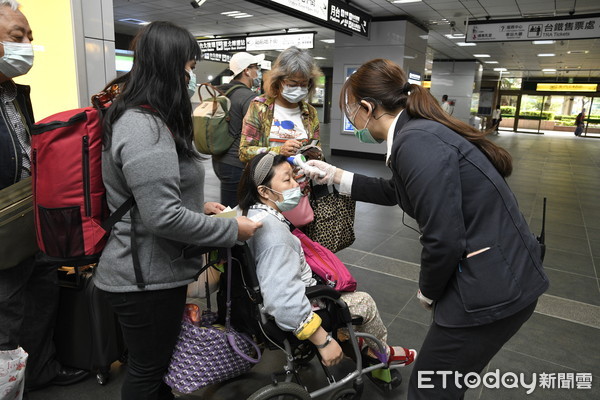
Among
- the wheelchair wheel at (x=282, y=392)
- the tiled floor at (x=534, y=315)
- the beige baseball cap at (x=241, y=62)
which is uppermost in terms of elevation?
the beige baseball cap at (x=241, y=62)

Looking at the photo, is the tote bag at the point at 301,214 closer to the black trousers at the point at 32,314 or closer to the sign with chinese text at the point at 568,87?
the black trousers at the point at 32,314

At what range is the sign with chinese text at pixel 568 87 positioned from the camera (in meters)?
23.6

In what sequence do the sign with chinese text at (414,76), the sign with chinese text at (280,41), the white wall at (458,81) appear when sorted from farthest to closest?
the white wall at (458,81)
the sign with chinese text at (414,76)
the sign with chinese text at (280,41)

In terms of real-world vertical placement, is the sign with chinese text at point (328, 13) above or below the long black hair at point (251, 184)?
above

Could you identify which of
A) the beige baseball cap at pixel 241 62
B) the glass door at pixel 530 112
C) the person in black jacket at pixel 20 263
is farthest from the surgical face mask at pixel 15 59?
the glass door at pixel 530 112

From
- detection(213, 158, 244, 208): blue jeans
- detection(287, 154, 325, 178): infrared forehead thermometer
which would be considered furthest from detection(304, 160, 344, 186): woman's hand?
detection(213, 158, 244, 208): blue jeans

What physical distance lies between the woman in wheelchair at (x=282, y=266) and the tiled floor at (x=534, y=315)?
0.58 meters

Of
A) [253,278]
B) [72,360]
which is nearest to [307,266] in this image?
[253,278]

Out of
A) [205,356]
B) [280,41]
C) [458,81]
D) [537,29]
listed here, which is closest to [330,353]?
[205,356]

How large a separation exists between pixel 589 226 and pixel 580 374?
374 cm

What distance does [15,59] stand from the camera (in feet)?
5.27

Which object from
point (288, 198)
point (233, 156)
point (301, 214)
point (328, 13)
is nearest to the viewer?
point (288, 198)

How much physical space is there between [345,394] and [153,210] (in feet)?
4.07

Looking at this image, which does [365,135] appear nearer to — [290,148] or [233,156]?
[290,148]
